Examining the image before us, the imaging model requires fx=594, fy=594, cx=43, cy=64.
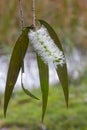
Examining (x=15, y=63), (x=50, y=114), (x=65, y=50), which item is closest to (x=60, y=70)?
(x=15, y=63)

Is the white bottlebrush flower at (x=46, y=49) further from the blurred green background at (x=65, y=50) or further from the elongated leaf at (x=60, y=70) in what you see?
the blurred green background at (x=65, y=50)

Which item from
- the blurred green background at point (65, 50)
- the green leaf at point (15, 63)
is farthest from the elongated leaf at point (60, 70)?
the blurred green background at point (65, 50)

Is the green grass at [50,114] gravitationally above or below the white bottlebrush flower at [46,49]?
below

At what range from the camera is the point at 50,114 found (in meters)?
3.34

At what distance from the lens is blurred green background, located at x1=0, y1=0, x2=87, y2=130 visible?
3062 millimetres

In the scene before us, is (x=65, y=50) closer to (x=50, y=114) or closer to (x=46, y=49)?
(x=50, y=114)

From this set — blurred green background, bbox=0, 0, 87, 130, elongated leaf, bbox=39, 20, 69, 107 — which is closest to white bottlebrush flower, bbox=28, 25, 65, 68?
elongated leaf, bbox=39, 20, 69, 107

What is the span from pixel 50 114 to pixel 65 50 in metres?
0.48

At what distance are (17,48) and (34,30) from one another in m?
0.08

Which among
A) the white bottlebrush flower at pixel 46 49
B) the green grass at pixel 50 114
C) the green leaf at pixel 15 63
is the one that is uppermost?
the white bottlebrush flower at pixel 46 49

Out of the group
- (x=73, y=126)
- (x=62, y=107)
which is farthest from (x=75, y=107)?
(x=73, y=126)

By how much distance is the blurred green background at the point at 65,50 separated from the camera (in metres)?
3.06

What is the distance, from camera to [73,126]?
3.07 meters

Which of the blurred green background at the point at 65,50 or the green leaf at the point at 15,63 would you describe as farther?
the blurred green background at the point at 65,50
